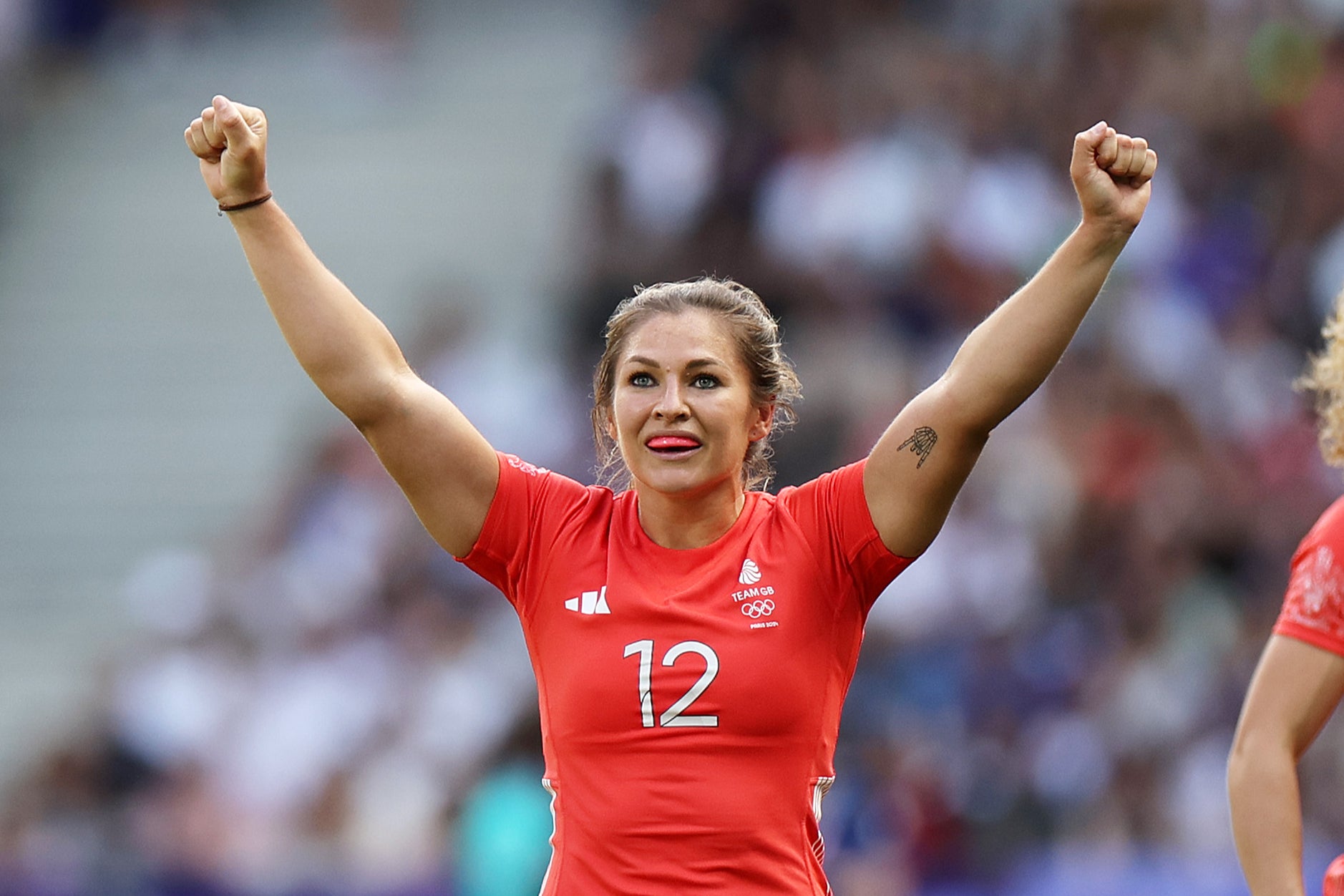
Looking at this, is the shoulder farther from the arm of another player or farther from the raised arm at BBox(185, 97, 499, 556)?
the raised arm at BBox(185, 97, 499, 556)

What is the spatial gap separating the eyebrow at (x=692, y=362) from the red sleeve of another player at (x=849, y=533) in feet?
1.07

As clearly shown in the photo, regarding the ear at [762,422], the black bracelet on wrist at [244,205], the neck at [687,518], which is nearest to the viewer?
the black bracelet on wrist at [244,205]

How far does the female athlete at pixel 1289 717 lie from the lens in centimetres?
363

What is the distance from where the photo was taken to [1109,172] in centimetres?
361

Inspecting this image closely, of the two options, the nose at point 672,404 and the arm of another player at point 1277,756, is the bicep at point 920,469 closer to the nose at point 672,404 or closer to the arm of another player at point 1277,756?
the nose at point 672,404

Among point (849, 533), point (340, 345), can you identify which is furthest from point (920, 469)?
point (340, 345)

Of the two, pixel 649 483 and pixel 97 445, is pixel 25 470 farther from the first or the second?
pixel 649 483

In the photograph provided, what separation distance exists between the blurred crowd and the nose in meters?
3.82

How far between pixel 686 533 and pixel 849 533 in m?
0.37

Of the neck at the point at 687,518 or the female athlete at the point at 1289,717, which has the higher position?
the neck at the point at 687,518

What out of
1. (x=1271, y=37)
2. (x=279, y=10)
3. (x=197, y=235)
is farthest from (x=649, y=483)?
(x=279, y=10)

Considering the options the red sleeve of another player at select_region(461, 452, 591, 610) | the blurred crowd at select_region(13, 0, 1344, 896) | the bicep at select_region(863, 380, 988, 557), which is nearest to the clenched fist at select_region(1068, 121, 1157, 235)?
the bicep at select_region(863, 380, 988, 557)

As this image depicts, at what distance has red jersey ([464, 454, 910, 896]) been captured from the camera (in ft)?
11.9

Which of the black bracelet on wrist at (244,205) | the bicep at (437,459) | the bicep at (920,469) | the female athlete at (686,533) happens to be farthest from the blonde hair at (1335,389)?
the black bracelet on wrist at (244,205)
